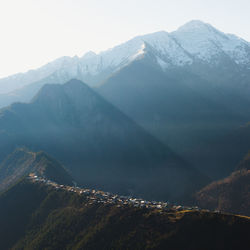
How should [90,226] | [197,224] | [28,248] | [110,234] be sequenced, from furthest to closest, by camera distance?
[28,248], [90,226], [110,234], [197,224]

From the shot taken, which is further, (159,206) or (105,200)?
(105,200)

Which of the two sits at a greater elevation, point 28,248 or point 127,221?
point 127,221

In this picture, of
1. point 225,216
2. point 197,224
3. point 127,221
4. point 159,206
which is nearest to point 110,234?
point 127,221

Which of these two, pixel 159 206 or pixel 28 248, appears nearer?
pixel 159 206

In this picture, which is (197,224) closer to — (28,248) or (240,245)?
(240,245)

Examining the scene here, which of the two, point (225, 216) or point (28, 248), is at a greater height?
point (225, 216)

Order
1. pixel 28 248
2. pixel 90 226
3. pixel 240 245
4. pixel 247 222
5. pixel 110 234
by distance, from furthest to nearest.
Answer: pixel 28 248, pixel 90 226, pixel 110 234, pixel 247 222, pixel 240 245

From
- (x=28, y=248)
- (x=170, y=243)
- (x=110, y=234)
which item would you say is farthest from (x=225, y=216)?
(x=28, y=248)

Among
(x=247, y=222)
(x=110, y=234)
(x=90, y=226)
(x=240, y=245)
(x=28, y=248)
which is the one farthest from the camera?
(x=28, y=248)

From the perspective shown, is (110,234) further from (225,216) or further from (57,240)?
(225,216)
